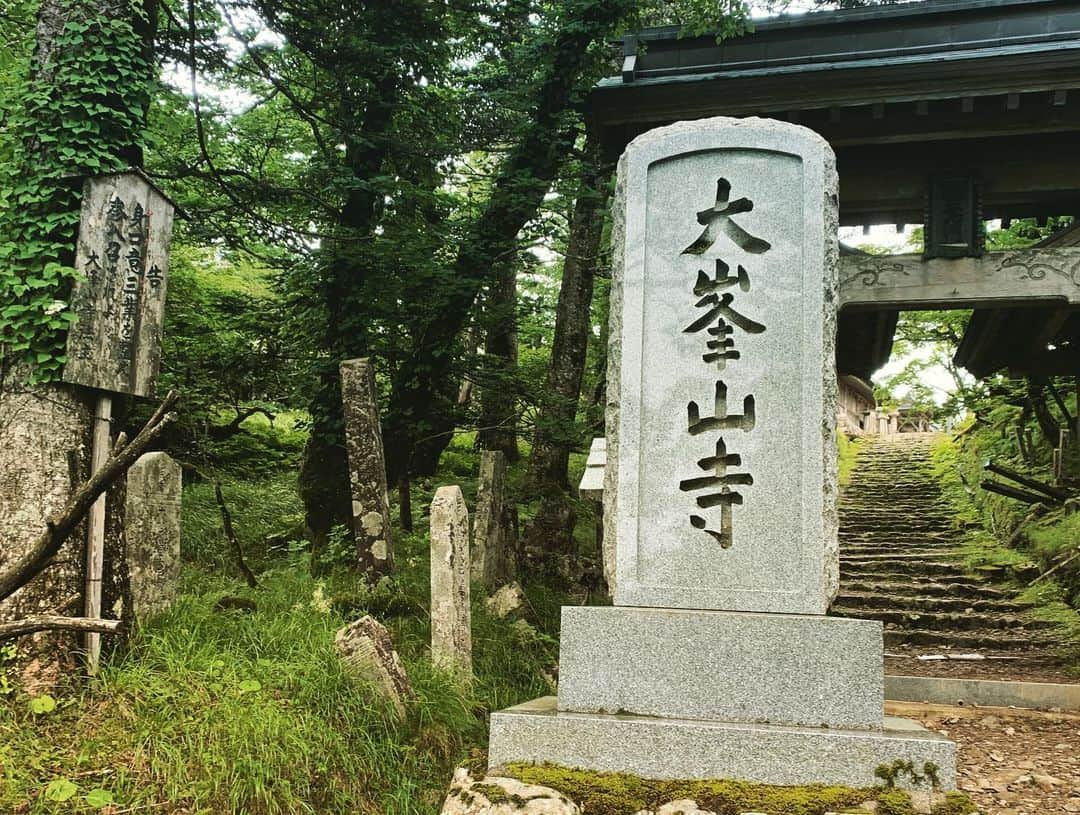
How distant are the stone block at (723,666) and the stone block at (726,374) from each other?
0.32 m

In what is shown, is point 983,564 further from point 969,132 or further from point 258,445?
point 258,445

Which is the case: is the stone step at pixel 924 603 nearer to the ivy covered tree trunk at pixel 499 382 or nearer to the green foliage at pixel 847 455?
the ivy covered tree trunk at pixel 499 382

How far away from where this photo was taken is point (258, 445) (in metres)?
14.1

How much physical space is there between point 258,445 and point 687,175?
10.7 m

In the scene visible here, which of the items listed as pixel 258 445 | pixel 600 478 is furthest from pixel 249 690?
pixel 258 445

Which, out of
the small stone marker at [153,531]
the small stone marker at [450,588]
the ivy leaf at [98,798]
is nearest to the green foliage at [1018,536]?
the small stone marker at [450,588]

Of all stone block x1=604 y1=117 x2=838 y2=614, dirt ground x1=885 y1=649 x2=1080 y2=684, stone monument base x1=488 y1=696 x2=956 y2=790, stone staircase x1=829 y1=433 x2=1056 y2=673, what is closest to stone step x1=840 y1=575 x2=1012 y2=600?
stone staircase x1=829 y1=433 x2=1056 y2=673

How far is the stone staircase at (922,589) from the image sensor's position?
9938mm

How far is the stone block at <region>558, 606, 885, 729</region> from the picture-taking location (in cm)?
409

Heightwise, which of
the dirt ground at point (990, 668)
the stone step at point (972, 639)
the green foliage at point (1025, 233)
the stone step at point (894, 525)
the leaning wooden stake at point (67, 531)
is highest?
the green foliage at point (1025, 233)

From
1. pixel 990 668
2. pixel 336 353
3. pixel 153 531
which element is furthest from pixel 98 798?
pixel 990 668

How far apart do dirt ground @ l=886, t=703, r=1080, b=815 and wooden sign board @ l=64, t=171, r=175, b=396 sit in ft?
17.3

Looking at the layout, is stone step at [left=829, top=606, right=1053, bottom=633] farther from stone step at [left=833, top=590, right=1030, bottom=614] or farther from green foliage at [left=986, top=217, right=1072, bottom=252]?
green foliage at [left=986, top=217, right=1072, bottom=252]

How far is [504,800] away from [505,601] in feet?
12.0
